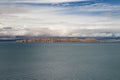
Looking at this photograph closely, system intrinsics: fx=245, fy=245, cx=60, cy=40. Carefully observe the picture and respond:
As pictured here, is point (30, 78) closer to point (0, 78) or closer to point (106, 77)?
point (0, 78)

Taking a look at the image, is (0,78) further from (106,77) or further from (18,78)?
(106,77)

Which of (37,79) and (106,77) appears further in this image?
(106,77)

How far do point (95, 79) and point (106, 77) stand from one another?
5322 mm

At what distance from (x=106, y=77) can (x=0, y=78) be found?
25.6 m

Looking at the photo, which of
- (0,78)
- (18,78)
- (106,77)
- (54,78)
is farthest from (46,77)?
(106,77)

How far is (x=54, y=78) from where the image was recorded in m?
56.5

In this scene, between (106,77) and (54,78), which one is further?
(106,77)

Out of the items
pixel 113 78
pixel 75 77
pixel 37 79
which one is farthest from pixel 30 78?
pixel 113 78

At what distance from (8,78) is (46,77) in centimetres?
897

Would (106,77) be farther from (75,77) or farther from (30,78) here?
(30,78)

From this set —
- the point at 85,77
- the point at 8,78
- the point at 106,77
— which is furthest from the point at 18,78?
the point at 106,77

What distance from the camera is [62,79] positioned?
2211 inches

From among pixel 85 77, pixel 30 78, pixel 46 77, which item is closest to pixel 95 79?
pixel 85 77

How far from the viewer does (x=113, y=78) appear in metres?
58.9
